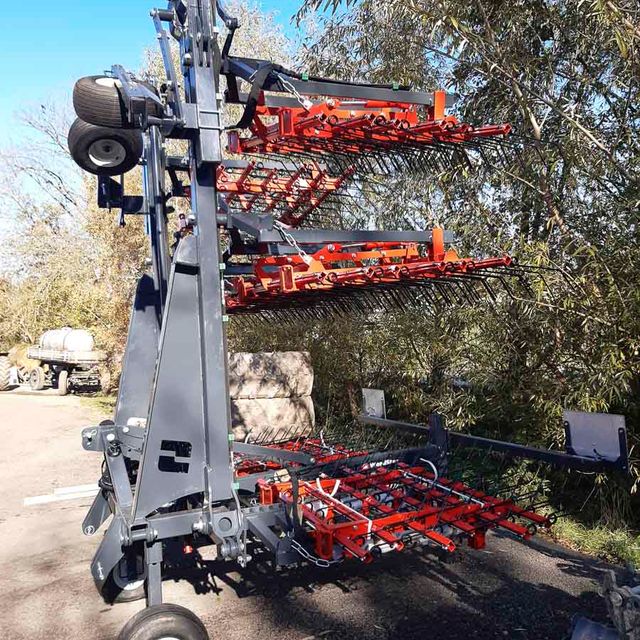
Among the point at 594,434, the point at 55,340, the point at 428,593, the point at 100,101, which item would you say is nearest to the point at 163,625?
the point at 428,593

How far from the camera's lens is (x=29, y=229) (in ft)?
75.6

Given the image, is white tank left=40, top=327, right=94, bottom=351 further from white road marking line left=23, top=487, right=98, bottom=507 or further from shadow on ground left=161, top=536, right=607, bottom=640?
shadow on ground left=161, top=536, right=607, bottom=640

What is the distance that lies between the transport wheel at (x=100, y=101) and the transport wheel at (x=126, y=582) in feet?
8.16

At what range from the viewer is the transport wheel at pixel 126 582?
3.89m

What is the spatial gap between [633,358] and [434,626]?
2.24 metres

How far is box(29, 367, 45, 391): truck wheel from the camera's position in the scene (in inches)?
779

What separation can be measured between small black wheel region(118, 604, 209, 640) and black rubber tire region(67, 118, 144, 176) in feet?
8.34

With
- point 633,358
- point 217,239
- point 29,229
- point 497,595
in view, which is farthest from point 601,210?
point 29,229

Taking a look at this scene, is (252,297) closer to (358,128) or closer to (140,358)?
(140,358)

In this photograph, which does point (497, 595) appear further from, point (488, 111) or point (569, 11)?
point (569, 11)

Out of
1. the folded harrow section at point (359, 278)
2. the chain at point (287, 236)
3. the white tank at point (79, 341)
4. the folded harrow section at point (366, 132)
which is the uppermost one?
the folded harrow section at point (366, 132)

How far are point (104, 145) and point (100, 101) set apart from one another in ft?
1.82

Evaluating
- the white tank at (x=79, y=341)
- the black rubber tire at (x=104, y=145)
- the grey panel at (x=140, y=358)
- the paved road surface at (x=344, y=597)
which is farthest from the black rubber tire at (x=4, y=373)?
the black rubber tire at (x=104, y=145)

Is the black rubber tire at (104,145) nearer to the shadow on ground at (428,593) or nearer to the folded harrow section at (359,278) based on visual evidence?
the folded harrow section at (359,278)
